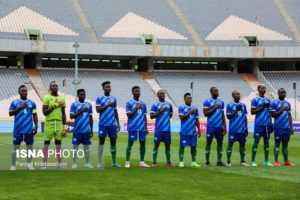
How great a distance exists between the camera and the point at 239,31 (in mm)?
59438

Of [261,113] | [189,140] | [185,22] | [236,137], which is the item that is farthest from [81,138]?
[185,22]

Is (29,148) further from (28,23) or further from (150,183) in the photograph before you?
(28,23)

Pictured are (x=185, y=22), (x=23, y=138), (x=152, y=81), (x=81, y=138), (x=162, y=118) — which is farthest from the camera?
(x=185, y=22)

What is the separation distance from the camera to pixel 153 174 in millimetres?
13141

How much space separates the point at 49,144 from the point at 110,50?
133 feet

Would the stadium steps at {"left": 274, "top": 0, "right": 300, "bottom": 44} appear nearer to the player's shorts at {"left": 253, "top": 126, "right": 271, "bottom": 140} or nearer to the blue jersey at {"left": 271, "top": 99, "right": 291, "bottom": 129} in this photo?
the blue jersey at {"left": 271, "top": 99, "right": 291, "bottom": 129}

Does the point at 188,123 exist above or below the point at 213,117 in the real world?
below

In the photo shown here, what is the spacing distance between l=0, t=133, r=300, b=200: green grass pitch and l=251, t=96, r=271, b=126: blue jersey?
1.55 metres

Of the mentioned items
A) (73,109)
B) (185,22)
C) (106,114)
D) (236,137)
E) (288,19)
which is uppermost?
(288,19)

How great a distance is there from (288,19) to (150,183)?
52.6 m

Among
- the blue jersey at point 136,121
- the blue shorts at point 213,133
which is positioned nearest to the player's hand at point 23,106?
the blue jersey at point 136,121

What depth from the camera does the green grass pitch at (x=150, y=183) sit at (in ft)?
32.7

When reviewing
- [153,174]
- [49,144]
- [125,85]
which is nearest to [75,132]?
[49,144]

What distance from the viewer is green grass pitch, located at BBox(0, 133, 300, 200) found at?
9.96 meters
